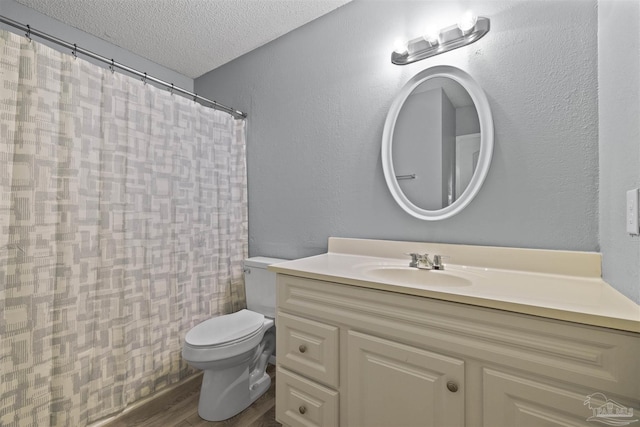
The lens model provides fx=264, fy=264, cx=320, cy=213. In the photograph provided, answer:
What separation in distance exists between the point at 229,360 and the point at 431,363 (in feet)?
3.44

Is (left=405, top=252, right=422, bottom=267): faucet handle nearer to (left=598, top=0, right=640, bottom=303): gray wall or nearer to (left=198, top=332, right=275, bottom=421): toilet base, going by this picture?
(left=598, top=0, right=640, bottom=303): gray wall

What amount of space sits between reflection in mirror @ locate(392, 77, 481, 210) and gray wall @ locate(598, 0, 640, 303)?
43cm

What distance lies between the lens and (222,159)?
2.03 meters

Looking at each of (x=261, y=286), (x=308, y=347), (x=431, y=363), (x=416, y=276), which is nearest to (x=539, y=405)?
(x=431, y=363)

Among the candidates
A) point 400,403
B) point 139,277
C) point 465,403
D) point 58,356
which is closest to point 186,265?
point 139,277

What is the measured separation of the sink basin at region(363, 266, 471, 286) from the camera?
116 cm

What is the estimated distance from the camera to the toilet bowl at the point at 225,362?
138cm

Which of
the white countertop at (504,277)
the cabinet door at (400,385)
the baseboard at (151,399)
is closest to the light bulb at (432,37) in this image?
the white countertop at (504,277)

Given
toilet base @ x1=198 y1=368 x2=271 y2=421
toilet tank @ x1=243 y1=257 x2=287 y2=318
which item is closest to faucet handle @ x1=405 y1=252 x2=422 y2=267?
toilet tank @ x1=243 y1=257 x2=287 y2=318

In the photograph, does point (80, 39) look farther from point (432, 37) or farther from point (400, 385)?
point (400, 385)

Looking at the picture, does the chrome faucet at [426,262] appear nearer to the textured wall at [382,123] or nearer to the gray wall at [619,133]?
the textured wall at [382,123]

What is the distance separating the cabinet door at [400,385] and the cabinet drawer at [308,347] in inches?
3.1

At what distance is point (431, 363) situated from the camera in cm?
88

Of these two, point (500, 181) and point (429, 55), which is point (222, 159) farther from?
point (500, 181)
